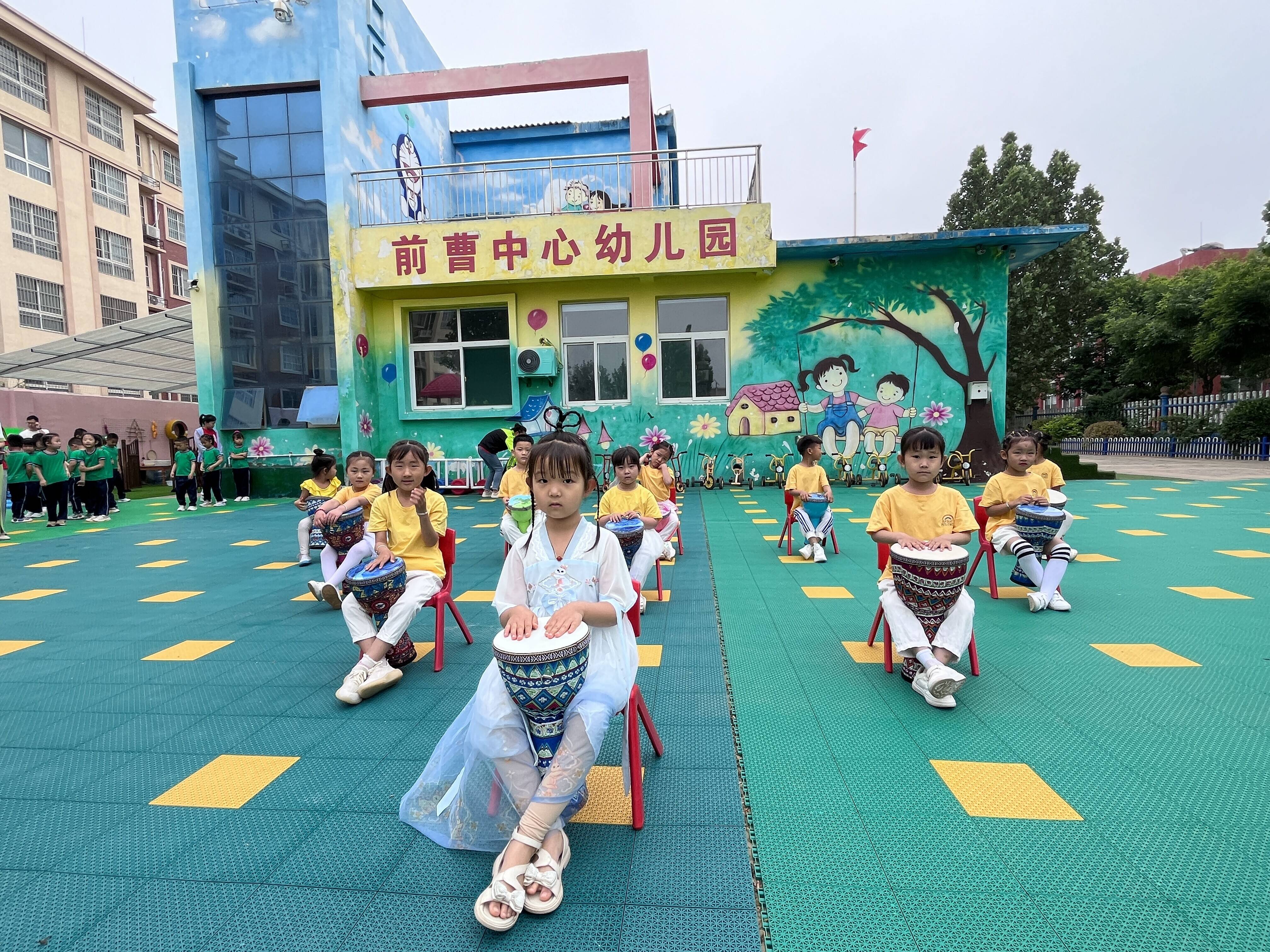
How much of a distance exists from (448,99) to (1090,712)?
43.1 ft

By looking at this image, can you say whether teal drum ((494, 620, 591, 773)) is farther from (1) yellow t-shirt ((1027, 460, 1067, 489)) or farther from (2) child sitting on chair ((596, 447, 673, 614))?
(1) yellow t-shirt ((1027, 460, 1067, 489))

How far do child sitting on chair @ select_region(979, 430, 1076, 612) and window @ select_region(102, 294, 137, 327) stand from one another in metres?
30.5

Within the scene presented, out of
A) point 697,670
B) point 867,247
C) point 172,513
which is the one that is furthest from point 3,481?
point 867,247

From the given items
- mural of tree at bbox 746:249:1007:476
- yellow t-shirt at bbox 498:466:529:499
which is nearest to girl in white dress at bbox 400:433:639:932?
yellow t-shirt at bbox 498:466:529:499

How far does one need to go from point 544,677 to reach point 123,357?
1817cm

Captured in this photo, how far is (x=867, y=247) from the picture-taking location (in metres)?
11.1

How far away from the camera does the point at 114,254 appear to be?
25359 mm

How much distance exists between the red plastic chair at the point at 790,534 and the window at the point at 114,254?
29794 millimetres

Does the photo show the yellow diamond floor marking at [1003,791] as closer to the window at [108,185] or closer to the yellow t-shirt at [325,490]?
the yellow t-shirt at [325,490]

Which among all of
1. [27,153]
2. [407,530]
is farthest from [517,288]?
[27,153]

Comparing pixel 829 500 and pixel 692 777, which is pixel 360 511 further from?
pixel 829 500

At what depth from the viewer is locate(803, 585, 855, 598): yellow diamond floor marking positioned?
4586mm

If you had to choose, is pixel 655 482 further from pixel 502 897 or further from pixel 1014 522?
pixel 502 897

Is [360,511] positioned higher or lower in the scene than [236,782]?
higher
